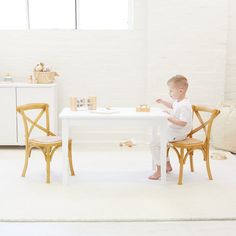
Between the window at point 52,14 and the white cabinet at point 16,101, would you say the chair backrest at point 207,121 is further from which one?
the window at point 52,14

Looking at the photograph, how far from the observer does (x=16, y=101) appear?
5473mm

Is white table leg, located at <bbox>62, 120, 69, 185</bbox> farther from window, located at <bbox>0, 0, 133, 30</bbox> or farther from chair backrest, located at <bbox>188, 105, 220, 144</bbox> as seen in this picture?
window, located at <bbox>0, 0, 133, 30</bbox>

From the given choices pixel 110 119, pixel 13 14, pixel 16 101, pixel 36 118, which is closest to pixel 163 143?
pixel 110 119

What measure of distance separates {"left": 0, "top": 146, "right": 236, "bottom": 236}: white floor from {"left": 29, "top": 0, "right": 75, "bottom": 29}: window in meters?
1.75

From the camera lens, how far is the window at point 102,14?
19.9 ft

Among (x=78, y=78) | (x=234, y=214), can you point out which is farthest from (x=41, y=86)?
(x=234, y=214)

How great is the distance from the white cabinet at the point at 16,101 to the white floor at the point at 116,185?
186 mm

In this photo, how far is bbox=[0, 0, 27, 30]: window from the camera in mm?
6027

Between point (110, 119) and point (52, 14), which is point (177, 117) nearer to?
point (110, 119)

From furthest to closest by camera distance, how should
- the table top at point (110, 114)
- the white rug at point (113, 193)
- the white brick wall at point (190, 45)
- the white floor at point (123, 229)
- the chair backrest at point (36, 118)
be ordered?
the white brick wall at point (190, 45)
the chair backrest at point (36, 118)
the table top at point (110, 114)
the white rug at point (113, 193)
the white floor at point (123, 229)

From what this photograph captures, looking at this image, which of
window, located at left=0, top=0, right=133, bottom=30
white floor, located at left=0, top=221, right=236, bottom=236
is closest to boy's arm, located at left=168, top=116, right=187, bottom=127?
white floor, located at left=0, top=221, right=236, bottom=236

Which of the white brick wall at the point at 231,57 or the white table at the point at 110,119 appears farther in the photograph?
the white brick wall at the point at 231,57

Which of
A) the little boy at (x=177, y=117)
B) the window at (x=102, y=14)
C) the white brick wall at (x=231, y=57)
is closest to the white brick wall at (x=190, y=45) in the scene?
the white brick wall at (x=231, y=57)

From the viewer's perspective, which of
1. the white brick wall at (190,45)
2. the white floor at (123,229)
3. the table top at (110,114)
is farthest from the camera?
the white brick wall at (190,45)
